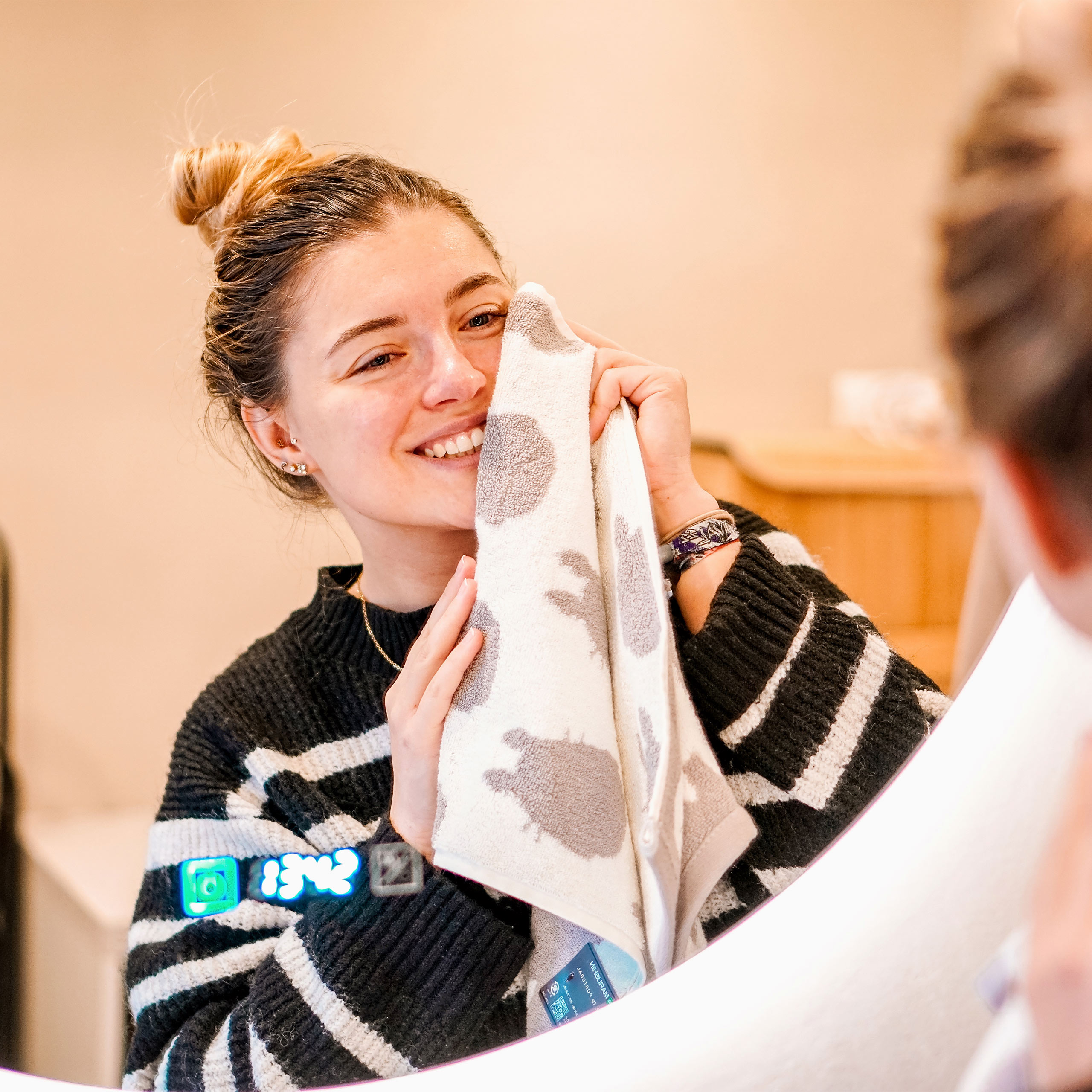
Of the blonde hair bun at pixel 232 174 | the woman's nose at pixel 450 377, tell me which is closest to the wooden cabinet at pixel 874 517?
the woman's nose at pixel 450 377

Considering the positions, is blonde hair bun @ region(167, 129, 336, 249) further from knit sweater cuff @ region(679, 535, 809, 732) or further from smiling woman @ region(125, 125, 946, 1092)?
knit sweater cuff @ region(679, 535, 809, 732)

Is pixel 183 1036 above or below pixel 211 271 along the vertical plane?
below

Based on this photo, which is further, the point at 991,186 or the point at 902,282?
the point at 902,282

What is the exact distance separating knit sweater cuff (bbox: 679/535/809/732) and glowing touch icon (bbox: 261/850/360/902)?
187 millimetres

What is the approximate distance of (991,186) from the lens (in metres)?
0.18

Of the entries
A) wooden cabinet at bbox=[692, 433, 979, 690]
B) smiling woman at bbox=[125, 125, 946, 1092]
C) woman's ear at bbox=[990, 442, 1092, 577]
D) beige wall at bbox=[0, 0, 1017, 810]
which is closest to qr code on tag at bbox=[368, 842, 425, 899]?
smiling woman at bbox=[125, 125, 946, 1092]

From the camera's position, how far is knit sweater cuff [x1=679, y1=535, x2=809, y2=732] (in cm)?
46

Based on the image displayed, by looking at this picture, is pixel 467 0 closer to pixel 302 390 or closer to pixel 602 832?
pixel 302 390

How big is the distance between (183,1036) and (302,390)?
32 cm

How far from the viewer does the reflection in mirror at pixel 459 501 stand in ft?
1.46

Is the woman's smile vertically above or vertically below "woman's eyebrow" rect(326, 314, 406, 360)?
below

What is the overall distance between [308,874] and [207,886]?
5 cm

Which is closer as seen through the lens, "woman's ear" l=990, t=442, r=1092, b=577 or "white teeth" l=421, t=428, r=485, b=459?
"woman's ear" l=990, t=442, r=1092, b=577

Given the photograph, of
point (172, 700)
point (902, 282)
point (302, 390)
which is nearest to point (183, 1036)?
point (172, 700)
